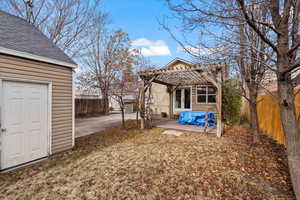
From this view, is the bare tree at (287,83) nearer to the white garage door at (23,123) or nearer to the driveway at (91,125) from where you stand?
the white garage door at (23,123)

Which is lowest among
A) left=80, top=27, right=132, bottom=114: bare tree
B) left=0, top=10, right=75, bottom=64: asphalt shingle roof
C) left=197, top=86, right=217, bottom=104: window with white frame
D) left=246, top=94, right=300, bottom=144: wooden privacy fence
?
left=246, top=94, right=300, bottom=144: wooden privacy fence

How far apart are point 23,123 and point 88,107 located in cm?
1106

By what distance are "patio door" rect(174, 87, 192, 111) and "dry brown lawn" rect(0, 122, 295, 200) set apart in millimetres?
6833

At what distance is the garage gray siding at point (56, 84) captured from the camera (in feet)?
11.1

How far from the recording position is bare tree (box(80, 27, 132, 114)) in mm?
13905

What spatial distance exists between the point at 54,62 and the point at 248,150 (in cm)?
643

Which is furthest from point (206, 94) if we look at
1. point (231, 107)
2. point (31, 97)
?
point (31, 97)

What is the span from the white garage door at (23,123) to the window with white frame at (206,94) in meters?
9.74

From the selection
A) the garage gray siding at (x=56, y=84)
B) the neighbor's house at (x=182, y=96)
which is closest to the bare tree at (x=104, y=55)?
the neighbor's house at (x=182, y=96)

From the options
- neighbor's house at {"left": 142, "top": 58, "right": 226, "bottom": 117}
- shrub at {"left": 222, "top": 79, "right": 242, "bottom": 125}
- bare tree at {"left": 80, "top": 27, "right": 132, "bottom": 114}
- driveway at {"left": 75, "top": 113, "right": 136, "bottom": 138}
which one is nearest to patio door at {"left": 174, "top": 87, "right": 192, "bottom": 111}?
neighbor's house at {"left": 142, "top": 58, "right": 226, "bottom": 117}

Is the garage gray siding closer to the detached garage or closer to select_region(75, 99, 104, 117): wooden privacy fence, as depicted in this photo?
the detached garage

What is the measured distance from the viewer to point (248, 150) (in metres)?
4.43

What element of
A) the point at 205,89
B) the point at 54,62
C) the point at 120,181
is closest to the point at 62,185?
the point at 120,181

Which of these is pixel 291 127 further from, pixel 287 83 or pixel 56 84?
pixel 56 84
